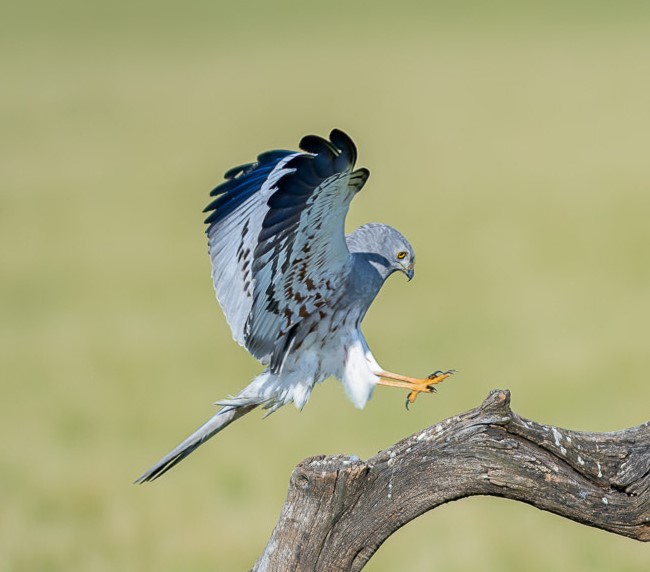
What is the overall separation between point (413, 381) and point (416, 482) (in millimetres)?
Result: 1917

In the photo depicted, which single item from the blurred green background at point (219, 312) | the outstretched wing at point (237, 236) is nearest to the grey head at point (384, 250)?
the outstretched wing at point (237, 236)

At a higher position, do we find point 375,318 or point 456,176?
point 456,176

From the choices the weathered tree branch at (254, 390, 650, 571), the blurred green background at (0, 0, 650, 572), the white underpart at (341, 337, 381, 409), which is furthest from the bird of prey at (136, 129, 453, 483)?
the blurred green background at (0, 0, 650, 572)

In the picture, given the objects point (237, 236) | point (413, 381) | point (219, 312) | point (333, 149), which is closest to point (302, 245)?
point (333, 149)

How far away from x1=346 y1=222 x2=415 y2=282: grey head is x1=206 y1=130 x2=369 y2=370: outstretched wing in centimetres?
48

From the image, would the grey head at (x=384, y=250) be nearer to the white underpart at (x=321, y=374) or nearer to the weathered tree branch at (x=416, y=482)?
the white underpart at (x=321, y=374)

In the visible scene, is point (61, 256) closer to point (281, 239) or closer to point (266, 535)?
point (266, 535)

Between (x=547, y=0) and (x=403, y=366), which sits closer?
(x=403, y=366)

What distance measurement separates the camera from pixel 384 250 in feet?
24.3

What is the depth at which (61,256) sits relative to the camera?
23.1 metres

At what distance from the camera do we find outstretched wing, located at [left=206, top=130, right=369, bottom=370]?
19.5 ft

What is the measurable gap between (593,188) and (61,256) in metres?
10.9

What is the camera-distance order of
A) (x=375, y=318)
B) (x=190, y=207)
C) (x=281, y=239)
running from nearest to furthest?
(x=281, y=239)
(x=375, y=318)
(x=190, y=207)

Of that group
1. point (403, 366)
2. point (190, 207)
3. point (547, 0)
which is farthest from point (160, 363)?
point (547, 0)
